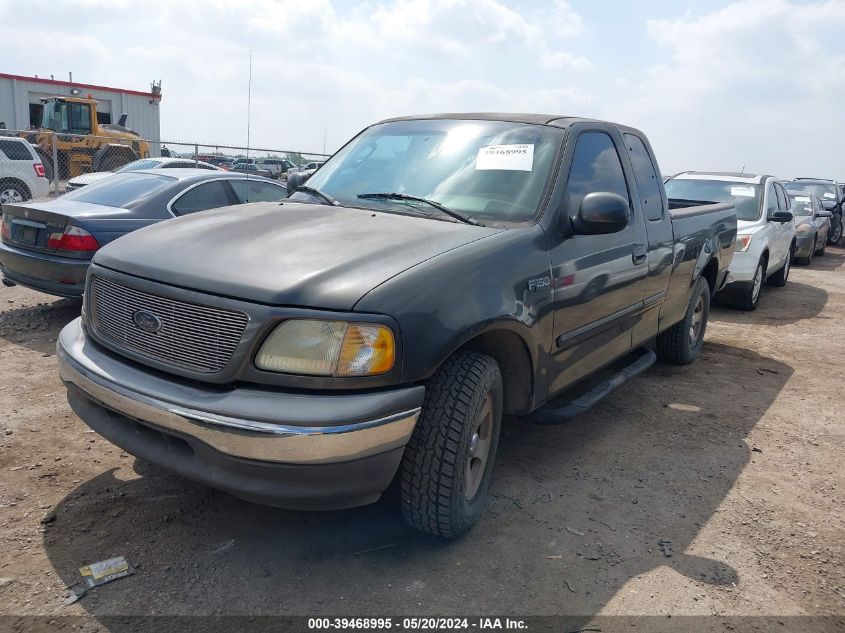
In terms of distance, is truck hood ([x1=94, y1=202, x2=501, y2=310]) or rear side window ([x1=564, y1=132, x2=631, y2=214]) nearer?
truck hood ([x1=94, y1=202, x2=501, y2=310])

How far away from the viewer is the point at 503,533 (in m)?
3.12

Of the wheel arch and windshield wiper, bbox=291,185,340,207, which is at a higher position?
windshield wiper, bbox=291,185,340,207

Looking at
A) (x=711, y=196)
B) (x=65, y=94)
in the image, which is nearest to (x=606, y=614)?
(x=711, y=196)

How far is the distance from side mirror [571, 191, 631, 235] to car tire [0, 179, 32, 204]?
1414 centimetres

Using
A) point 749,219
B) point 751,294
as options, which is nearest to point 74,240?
point 751,294

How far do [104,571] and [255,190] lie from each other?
5.29 metres

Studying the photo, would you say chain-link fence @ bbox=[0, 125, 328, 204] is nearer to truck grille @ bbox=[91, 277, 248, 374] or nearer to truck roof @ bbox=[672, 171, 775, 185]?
truck roof @ bbox=[672, 171, 775, 185]

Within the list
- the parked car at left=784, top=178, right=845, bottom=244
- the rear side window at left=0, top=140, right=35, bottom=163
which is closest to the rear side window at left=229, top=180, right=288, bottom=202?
the rear side window at left=0, top=140, right=35, bottom=163

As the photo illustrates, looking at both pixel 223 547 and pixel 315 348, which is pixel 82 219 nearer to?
pixel 223 547

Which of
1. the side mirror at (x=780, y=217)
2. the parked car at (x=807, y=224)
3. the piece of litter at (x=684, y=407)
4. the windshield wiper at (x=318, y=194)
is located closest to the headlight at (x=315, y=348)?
the windshield wiper at (x=318, y=194)

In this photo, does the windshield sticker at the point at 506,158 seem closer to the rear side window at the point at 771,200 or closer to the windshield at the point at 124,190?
the windshield at the point at 124,190

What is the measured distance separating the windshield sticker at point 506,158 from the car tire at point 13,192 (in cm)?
1364

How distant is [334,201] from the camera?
12.3ft

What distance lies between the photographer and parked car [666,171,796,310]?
838 centimetres
